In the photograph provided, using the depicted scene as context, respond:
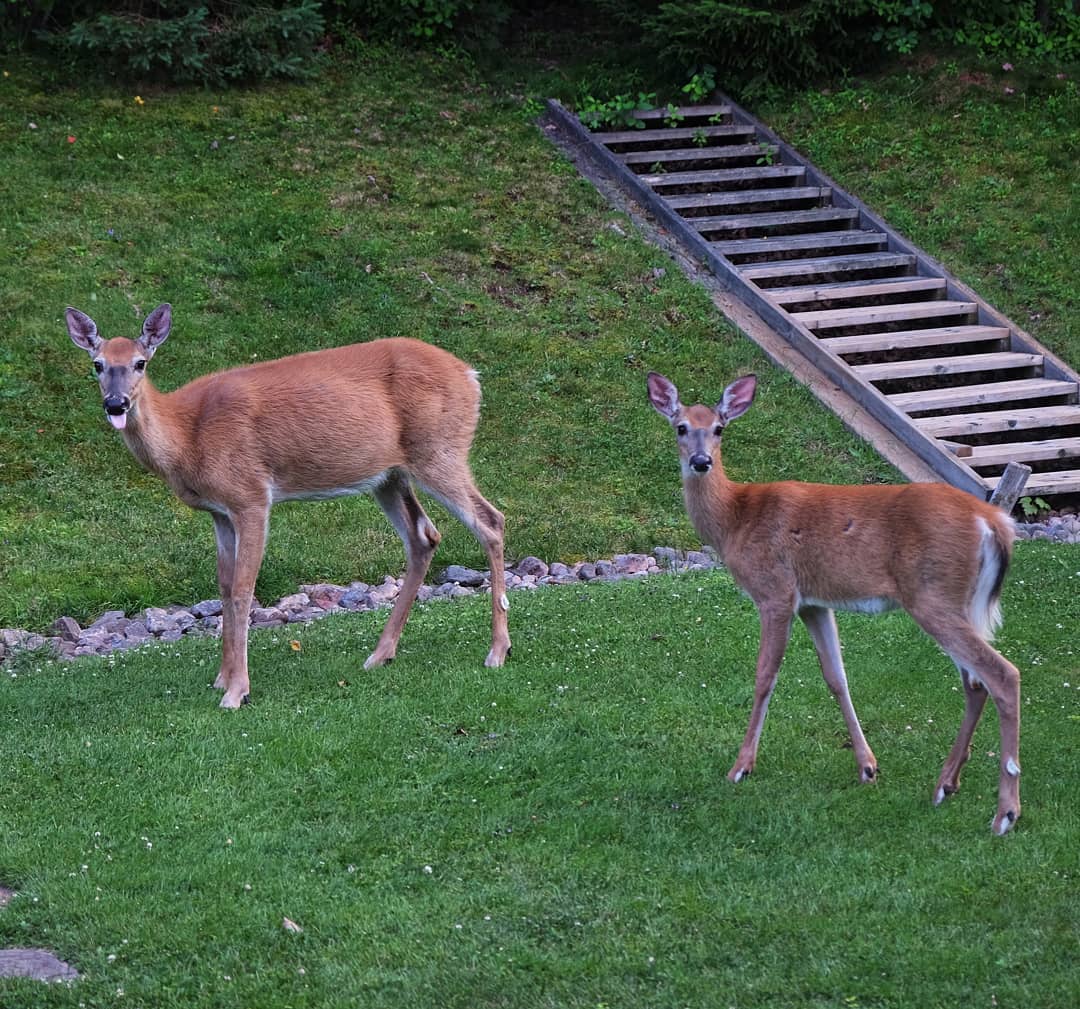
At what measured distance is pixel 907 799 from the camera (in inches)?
255

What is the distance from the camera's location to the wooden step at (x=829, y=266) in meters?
14.8

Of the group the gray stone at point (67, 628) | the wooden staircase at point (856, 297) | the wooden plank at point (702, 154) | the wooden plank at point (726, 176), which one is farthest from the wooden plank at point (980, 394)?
the gray stone at point (67, 628)

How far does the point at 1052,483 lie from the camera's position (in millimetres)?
11922

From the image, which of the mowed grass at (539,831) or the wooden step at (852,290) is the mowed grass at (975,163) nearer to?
the wooden step at (852,290)

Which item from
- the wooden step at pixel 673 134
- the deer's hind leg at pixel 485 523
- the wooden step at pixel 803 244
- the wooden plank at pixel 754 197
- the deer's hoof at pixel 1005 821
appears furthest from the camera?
the wooden step at pixel 673 134

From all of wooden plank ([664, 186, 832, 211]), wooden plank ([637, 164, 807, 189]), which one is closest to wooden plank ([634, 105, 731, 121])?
wooden plank ([637, 164, 807, 189])

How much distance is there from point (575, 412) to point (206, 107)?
6.64 meters

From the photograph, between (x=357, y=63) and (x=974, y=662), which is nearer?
(x=974, y=662)

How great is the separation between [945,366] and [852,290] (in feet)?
5.07

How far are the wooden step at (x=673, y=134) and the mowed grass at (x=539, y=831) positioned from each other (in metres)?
9.16

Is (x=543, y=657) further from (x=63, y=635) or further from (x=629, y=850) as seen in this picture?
(x=63, y=635)

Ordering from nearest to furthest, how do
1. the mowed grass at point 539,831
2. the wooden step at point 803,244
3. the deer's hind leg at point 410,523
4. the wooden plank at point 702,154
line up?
the mowed grass at point 539,831, the deer's hind leg at point 410,523, the wooden step at point 803,244, the wooden plank at point 702,154

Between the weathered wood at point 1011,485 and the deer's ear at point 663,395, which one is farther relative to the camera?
the weathered wood at point 1011,485

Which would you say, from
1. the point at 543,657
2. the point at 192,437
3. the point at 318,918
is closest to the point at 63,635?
the point at 192,437
